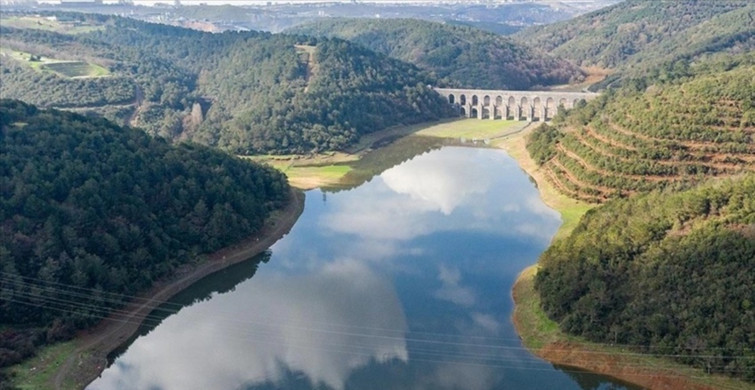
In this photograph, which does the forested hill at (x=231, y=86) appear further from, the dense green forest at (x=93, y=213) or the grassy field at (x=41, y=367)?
the grassy field at (x=41, y=367)

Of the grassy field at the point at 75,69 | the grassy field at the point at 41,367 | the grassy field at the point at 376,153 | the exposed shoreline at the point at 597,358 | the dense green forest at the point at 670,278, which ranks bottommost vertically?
the grassy field at the point at 376,153

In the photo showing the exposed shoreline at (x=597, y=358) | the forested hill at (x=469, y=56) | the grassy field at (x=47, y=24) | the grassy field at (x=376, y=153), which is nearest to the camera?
the exposed shoreline at (x=597, y=358)

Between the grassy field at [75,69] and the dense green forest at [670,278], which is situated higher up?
the dense green forest at [670,278]

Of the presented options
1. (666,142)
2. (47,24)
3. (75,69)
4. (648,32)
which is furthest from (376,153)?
(648,32)

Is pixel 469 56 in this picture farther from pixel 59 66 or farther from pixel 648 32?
pixel 59 66

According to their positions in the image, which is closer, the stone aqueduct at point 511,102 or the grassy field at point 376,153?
the grassy field at point 376,153

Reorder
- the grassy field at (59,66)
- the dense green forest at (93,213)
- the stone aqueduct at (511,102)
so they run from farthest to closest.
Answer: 1. the stone aqueduct at (511,102)
2. the grassy field at (59,66)
3. the dense green forest at (93,213)

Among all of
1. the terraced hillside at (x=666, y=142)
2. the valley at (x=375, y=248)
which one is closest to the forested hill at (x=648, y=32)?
the valley at (x=375, y=248)

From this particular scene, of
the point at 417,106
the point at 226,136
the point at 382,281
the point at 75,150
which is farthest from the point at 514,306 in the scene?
the point at 417,106
